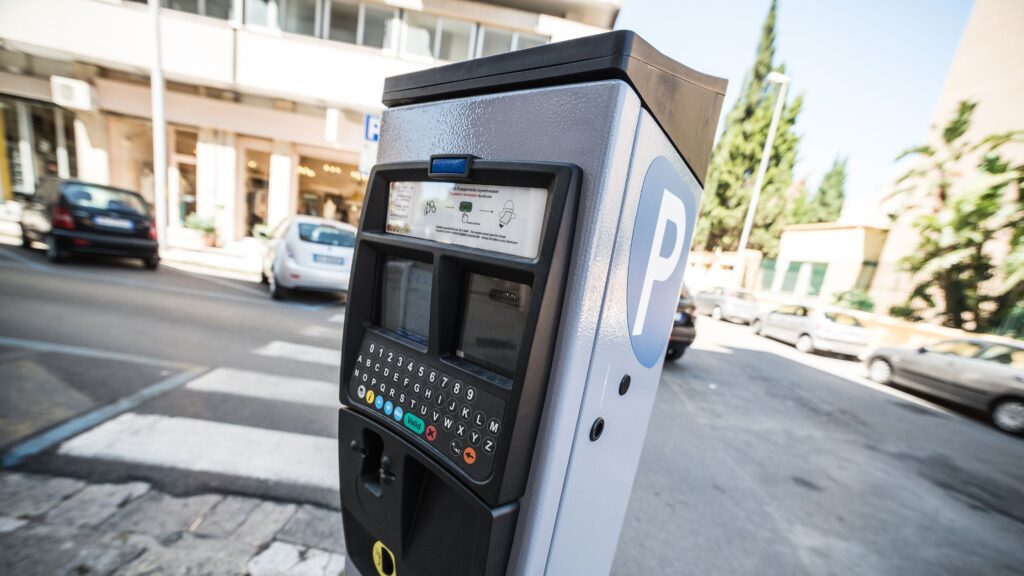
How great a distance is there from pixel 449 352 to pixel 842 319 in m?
11.5

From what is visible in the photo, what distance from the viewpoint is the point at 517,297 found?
0.88m

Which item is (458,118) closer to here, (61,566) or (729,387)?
(61,566)

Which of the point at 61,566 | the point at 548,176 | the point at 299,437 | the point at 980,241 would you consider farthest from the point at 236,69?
the point at 980,241

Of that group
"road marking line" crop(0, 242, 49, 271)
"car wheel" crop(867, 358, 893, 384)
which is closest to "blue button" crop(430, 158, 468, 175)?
"road marking line" crop(0, 242, 49, 271)

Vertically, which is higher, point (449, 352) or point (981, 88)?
point (981, 88)

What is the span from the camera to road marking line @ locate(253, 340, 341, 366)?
4.22 m

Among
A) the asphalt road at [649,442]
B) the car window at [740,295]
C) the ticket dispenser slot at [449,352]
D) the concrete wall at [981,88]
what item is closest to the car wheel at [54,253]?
the asphalt road at [649,442]

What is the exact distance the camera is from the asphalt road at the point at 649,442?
239cm

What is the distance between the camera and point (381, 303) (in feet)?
3.81

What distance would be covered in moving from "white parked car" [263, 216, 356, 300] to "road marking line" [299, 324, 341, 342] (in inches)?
37.2

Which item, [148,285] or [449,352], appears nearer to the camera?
[449,352]

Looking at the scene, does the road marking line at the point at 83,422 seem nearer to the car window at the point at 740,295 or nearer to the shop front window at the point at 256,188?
the shop front window at the point at 256,188

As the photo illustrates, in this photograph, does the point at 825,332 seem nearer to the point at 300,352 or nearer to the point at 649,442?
the point at 649,442

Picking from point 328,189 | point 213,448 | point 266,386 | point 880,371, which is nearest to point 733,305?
point 880,371
